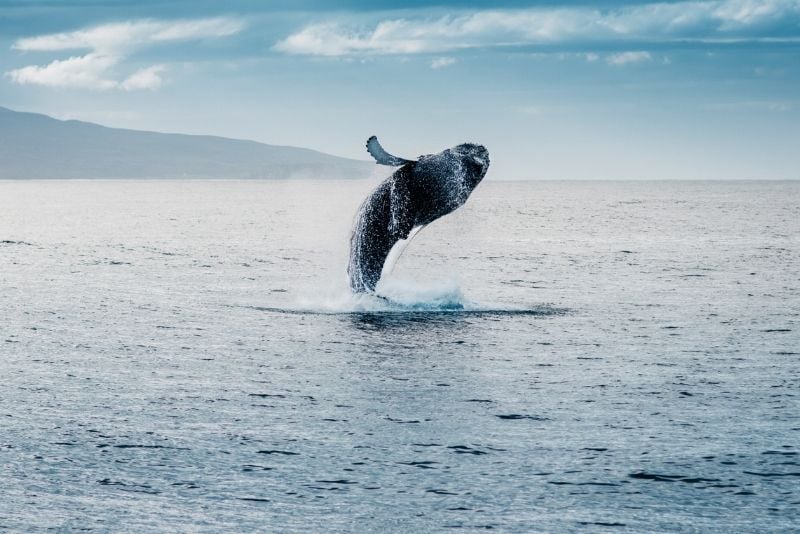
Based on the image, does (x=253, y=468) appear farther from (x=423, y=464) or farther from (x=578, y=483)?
(x=578, y=483)

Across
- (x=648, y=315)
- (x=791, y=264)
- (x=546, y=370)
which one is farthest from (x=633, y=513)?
(x=791, y=264)

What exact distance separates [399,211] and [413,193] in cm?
53

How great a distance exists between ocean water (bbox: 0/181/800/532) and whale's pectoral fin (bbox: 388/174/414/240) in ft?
6.00

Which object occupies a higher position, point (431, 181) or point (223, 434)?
point (431, 181)

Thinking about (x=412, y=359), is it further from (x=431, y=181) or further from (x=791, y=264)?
(x=791, y=264)

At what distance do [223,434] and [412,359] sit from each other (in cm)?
554

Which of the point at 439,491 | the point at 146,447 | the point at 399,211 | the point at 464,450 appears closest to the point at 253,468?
the point at 146,447

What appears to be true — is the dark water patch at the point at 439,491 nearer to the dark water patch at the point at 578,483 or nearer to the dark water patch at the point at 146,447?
the dark water patch at the point at 578,483

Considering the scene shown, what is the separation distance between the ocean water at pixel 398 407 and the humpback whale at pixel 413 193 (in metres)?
1.77

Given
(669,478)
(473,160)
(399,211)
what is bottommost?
(669,478)

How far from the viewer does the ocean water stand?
10594 mm

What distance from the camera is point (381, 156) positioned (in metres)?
21.3

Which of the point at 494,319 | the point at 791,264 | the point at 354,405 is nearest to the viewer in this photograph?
the point at 354,405

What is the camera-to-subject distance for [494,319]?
77.7ft
